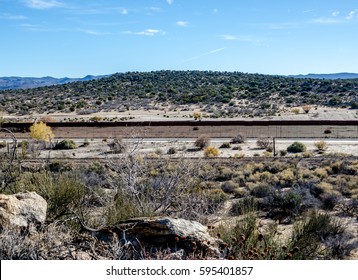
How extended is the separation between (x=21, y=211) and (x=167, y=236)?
221 centimetres

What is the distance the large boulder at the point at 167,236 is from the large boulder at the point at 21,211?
93cm

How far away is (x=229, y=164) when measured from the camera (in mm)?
23750

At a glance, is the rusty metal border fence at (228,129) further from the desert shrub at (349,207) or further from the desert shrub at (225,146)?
the desert shrub at (349,207)

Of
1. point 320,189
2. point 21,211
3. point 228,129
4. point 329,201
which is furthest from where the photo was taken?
point 228,129

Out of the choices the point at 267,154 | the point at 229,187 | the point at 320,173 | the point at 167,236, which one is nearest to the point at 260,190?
the point at 229,187

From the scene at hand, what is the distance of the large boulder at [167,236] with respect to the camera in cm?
619

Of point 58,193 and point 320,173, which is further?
point 320,173

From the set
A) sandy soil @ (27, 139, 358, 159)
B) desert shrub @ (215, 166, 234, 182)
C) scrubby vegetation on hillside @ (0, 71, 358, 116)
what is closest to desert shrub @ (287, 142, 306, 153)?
sandy soil @ (27, 139, 358, 159)

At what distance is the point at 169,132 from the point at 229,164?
16488mm

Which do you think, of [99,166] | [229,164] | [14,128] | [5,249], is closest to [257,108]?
[14,128]

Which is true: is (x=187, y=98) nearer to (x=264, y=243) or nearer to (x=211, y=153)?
(x=211, y=153)

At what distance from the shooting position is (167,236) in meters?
6.42

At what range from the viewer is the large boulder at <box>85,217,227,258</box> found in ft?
20.3

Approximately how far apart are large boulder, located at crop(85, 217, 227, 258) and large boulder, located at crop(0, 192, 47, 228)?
926 mm
